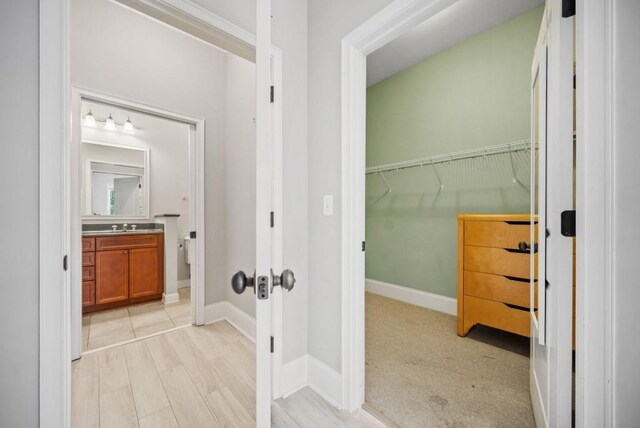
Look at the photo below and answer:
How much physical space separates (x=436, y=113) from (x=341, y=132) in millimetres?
1921

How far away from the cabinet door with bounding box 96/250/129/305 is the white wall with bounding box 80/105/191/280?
0.67 meters

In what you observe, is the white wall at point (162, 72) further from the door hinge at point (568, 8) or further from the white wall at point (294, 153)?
the door hinge at point (568, 8)

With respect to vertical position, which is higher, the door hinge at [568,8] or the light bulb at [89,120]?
the light bulb at [89,120]

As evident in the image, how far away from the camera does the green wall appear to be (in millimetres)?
2244

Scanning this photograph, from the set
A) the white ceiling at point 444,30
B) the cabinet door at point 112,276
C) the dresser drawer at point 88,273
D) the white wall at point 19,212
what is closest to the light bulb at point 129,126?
the cabinet door at point 112,276

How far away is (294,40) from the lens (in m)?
1.59

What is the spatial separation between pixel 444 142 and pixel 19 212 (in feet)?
10.3

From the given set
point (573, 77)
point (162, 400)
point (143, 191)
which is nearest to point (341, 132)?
point (573, 77)

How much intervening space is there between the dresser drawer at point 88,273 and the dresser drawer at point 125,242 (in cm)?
22

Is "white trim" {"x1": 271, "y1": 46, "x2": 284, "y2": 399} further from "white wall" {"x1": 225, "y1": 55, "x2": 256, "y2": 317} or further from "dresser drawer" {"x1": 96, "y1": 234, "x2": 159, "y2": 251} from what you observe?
"dresser drawer" {"x1": 96, "y1": 234, "x2": 159, "y2": 251}

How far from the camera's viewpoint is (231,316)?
8.32 ft

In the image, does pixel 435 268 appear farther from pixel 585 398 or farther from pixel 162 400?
pixel 162 400

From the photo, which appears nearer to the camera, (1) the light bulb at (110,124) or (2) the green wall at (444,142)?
(2) the green wall at (444,142)

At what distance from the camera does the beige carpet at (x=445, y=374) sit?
52.1 inches
